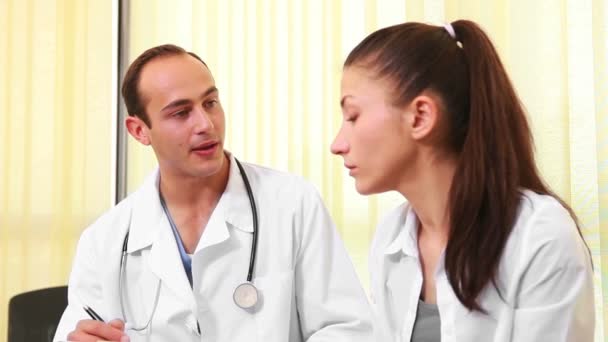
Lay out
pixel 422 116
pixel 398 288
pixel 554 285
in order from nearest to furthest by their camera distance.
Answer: pixel 554 285, pixel 422 116, pixel 398 288

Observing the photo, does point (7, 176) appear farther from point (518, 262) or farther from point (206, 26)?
point (518, 262)

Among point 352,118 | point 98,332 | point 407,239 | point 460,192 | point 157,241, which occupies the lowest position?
point 98,332

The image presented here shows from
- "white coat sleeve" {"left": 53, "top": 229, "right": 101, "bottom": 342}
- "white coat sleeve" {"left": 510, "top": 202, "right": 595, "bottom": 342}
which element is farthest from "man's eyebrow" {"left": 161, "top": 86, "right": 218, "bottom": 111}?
"white coat sleeve" {"left": 510, "top": 202, "right": 595, "bottom": 342}

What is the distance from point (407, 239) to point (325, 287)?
12.4 inches

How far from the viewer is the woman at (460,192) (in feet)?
3.65

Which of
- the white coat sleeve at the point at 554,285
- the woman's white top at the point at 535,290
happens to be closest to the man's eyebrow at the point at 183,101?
the woman's white top at the point at 535,290

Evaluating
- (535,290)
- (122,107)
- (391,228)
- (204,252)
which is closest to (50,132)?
(122,107)

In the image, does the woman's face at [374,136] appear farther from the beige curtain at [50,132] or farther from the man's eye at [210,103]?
the beige curtain at [50,132]

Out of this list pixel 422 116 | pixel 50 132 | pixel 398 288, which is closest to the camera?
pixel 422 116

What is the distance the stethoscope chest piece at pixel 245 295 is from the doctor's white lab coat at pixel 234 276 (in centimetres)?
2

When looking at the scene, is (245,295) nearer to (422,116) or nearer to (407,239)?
(407,239)

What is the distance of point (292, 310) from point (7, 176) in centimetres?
190

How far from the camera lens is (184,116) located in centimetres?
173

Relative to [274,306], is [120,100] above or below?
above
